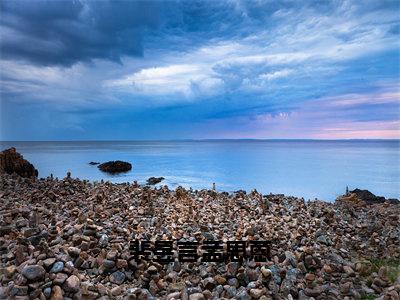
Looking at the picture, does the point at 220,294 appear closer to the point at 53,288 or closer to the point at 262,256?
the point at 262,256

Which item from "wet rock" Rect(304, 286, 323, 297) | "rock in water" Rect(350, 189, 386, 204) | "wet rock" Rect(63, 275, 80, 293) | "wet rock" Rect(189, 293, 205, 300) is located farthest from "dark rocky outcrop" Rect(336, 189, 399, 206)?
"wet rock" Rect(63, 275, 80, 293)

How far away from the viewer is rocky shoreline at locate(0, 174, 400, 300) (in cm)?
464

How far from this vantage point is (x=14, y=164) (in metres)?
12.7

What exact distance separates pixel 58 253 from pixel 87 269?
1.52 ft

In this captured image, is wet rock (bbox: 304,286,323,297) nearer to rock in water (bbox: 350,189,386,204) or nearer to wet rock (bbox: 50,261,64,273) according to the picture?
wet rock (bbox: 50,261,64,273)

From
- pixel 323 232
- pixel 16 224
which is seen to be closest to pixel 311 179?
pixel 323 232

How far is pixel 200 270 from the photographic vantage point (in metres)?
5.16

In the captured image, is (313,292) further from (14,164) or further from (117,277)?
(14,164)

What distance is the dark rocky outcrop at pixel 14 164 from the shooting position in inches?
493

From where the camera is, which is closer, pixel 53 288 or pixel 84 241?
pixel 53 288

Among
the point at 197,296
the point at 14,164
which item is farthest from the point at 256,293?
the point at 14,164

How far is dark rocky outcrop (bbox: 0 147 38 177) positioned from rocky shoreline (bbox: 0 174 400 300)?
4.17 meters

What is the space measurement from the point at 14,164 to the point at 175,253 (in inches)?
370

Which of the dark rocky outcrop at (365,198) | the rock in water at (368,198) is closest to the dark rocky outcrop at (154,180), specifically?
the dark rocky outcrop at (365,198)
